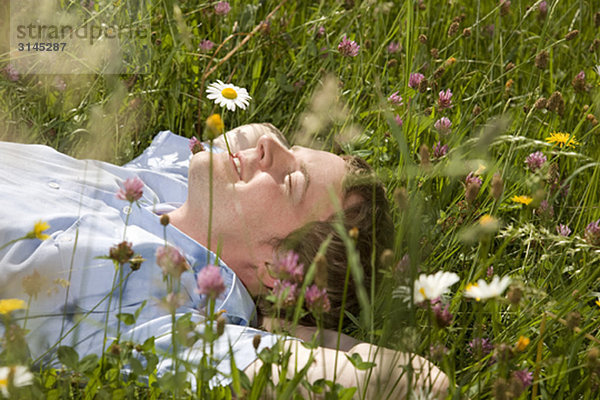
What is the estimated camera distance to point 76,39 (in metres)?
2.59

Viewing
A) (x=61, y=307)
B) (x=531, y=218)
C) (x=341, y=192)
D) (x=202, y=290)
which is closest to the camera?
(x=202, y=290)

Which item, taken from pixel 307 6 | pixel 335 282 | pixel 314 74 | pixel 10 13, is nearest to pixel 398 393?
pixel 335 282

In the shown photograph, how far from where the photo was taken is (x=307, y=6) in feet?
10.8

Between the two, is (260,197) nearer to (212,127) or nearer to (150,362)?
(150,362)

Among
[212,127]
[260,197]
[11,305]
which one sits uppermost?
[260,197]

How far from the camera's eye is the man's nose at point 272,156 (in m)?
2.06

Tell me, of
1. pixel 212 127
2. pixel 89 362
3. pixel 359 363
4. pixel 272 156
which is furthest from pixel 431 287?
pixel 272 156

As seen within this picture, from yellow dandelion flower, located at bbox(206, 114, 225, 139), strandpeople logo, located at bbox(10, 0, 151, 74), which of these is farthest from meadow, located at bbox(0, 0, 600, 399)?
yellow dandelion flower, located at bbox(206, 114, 225, 139)

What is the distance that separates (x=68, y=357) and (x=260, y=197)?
0.88m

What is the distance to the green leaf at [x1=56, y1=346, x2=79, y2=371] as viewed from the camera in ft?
3.97

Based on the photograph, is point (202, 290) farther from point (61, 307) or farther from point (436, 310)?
point (61, 307)

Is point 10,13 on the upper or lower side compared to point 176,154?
upper

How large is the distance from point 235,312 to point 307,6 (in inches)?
76.3

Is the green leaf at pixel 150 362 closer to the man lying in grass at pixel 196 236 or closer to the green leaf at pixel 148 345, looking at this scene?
the green leaf at pixel 148 345
